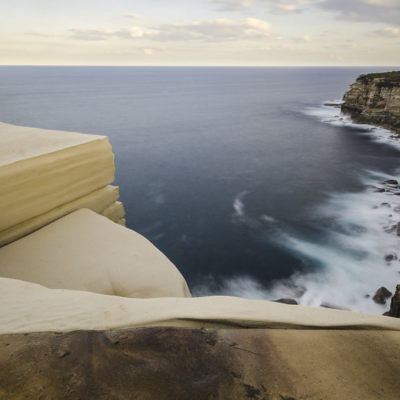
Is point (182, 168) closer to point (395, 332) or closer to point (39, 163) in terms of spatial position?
point (39, 163)

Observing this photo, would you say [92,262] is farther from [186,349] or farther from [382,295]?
[382,295]

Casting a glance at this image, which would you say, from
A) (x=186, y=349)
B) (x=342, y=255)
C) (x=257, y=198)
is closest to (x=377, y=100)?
(x=257, y=198)

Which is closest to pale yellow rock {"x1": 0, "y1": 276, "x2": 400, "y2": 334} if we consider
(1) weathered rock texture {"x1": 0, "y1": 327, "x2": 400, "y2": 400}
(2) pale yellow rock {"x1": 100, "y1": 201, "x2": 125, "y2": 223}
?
(1) weathered rock texture {"x1": 0, "y1": 327, "x2": 400, "y2": 400}

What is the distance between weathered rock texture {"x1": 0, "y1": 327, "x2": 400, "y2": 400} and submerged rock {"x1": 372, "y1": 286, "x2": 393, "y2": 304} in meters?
12.2

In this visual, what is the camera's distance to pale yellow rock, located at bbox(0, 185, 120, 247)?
763 cm

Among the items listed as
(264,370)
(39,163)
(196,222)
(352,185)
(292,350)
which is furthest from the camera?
(352,185)

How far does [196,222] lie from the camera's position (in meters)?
21.8

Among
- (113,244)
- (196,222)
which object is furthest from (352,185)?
(113,244)

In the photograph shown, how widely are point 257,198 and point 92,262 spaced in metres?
19.7

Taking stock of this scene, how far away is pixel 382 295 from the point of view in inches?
555

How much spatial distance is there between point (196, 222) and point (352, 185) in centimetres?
1533

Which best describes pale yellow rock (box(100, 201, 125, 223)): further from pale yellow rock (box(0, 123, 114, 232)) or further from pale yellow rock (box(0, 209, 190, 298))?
pale yellow rock (box(0, 209, 190, 298))

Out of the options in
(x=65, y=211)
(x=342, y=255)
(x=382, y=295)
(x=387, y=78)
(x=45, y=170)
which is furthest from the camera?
(x=387, y=78)

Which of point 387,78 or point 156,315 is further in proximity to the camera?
point 387,78
